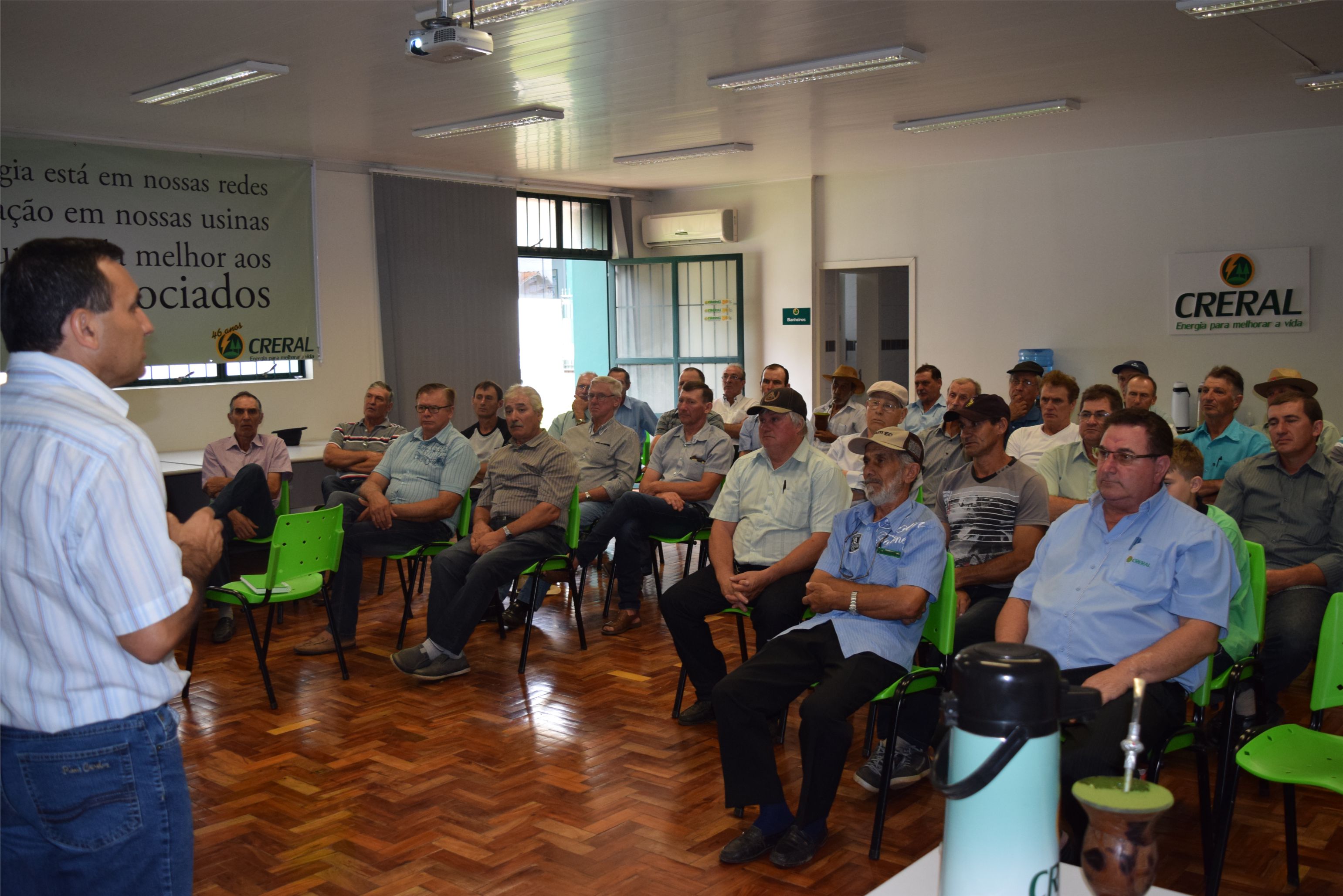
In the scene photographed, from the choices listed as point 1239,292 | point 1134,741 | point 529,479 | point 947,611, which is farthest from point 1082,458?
point 1239,292

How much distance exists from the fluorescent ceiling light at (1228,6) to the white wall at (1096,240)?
3.60 m

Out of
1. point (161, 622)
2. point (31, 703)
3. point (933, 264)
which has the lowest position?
point (31, 703)

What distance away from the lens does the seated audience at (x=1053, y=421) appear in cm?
532

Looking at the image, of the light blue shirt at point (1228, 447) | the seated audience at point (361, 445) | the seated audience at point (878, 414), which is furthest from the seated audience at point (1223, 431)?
the seated audience at point (361, 445)

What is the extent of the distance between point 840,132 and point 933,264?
2.32m

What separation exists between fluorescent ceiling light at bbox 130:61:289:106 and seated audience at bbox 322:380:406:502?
1960 mm

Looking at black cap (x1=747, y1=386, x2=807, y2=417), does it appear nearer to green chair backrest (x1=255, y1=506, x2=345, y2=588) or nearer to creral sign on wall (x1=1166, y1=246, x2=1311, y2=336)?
green chair backrest (x1=255, y1=506, x2=345, y2=588)

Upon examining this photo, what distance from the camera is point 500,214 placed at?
33.0 ft

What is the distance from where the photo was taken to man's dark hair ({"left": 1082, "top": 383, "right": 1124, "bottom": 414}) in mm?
4676

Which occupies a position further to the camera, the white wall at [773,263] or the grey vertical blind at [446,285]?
the white wall at [773,263]

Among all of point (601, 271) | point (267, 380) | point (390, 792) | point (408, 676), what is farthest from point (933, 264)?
point (390, 792)

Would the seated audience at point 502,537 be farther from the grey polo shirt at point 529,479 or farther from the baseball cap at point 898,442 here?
the baseball cap at point 898,442

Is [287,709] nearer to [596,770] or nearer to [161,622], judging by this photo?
[596,770]

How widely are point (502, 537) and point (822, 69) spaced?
3.15m
